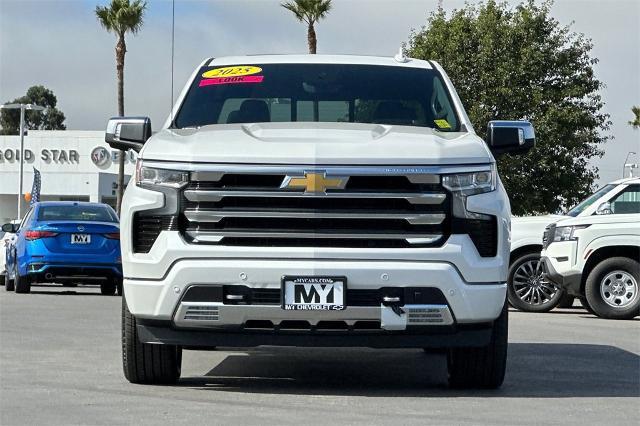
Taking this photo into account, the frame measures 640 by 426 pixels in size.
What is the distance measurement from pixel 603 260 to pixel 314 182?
10370mm

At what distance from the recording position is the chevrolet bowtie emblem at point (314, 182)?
790 cm

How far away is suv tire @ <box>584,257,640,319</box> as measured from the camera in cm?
1734

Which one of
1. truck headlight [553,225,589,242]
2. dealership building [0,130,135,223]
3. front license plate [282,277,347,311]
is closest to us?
front license plate [282,277,347,311]

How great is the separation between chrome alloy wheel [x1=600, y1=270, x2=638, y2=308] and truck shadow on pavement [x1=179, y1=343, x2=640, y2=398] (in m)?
5.40

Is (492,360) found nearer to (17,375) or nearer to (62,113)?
(17,375)

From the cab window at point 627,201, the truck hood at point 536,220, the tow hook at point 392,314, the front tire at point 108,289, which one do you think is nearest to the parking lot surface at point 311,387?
the tow hook at point 392,314

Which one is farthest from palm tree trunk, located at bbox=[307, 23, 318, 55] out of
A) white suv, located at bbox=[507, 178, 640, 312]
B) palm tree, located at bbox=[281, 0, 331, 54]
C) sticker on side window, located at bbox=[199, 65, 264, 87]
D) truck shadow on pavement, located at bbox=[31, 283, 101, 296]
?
sticker on side window, located at bbox=[199, 65, 264, 87]

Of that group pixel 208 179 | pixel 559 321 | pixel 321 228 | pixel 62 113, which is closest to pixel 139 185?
pixel 208 179

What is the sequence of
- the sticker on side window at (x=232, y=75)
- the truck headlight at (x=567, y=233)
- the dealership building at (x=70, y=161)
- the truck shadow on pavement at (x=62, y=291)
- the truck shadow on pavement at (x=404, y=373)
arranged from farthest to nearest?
the dealership building at (x=70, y=161) < the truck shadow on pavement at (x=62, y=291) < the truck headlight at (x=567, y=233) < the sticker on side window at (x=232, y=75) < the truck shadow on pavement at (x=404, y=373)

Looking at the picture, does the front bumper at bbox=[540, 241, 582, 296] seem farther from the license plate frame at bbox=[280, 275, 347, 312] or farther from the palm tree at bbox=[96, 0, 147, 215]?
the palm tree at bbox=[96, 0, 147, 215]

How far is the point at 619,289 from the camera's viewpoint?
17438mm

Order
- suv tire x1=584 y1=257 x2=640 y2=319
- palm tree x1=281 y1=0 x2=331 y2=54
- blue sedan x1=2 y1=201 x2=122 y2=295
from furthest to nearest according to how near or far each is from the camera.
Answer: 1. palm tree x1=281 y1=0 x2=331 y2=54
2. blue sedan x1=2 y1=201 x2=122 y2=295
3. suv tire x1=584 y1=257 x2=640 y2=319

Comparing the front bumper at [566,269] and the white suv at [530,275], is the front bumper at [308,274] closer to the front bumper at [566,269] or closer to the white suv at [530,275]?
the front bumper at [566,269]

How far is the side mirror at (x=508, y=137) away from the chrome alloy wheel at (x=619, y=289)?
28.5 ft
